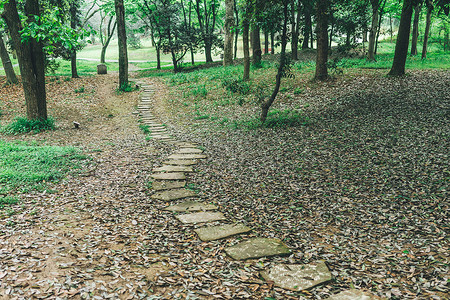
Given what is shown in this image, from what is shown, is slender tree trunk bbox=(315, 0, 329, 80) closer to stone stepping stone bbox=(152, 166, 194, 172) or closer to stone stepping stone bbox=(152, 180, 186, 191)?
stone stepping stone bbox=(152, 166, 194, 172)

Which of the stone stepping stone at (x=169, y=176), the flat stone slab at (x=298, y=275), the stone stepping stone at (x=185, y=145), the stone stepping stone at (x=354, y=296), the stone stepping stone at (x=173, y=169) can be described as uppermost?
the stone stepping stone at (x=185, y=145)

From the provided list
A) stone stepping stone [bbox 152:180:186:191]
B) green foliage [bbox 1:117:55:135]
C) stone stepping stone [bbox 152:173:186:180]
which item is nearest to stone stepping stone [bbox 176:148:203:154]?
stone stepping stone [bbox 152:173:186:180]

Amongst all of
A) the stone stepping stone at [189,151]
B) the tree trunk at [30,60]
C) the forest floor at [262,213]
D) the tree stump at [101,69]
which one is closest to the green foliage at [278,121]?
the forest floor at [262,213]

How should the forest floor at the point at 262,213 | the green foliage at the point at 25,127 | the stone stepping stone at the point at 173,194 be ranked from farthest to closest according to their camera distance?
the green foliage at the point at 25,127, the stone stepping stone at the point at 173,194, the forest floor at the point at 262,213

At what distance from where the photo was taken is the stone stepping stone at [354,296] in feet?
8.57

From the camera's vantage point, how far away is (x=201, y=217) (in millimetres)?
4176

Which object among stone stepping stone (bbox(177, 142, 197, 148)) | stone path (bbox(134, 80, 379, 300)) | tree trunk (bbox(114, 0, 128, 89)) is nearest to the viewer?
stone path (bbox(134, 80, 379, 300))

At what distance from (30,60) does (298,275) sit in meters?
9.96

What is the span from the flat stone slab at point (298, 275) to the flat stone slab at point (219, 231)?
809mm

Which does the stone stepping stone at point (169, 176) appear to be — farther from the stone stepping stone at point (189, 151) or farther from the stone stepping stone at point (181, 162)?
the stone stepping stone at point (189, 151)

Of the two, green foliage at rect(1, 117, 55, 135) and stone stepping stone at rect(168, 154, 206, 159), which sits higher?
green foliage at rect(1, 117, 55, 135)

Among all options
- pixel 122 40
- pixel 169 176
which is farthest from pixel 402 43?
pixel 122 40

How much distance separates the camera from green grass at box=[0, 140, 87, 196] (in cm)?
486

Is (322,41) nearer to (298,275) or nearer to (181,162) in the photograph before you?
(181,162)
